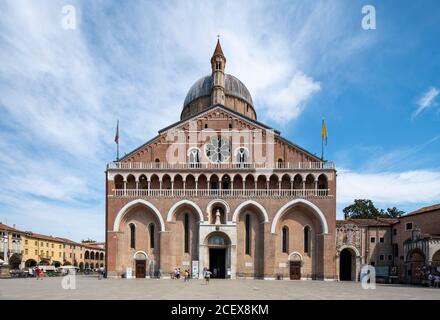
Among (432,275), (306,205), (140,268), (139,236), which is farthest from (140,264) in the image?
(432,275)

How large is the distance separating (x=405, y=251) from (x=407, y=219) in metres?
3.53

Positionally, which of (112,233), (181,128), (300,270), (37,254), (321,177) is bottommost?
(37,254)

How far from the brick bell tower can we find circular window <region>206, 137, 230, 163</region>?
985 cm

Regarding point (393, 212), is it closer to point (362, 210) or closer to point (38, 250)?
point (362, 210)

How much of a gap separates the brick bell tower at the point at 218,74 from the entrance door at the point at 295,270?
2137 centimetres

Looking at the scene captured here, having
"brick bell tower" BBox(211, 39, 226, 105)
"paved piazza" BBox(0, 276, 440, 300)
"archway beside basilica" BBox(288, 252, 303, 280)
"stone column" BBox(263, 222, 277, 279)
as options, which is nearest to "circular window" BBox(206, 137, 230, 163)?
"stone column" BBox(263, 222, 277, 279)

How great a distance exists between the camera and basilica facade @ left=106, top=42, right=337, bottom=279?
32250 mm

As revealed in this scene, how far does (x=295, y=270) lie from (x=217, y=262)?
762 centimetres

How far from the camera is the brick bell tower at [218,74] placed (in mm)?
43250

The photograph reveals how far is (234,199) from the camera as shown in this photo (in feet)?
107

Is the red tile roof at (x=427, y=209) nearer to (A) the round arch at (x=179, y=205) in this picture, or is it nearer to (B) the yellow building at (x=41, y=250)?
(A) the round arch at (x=179, y=205)
